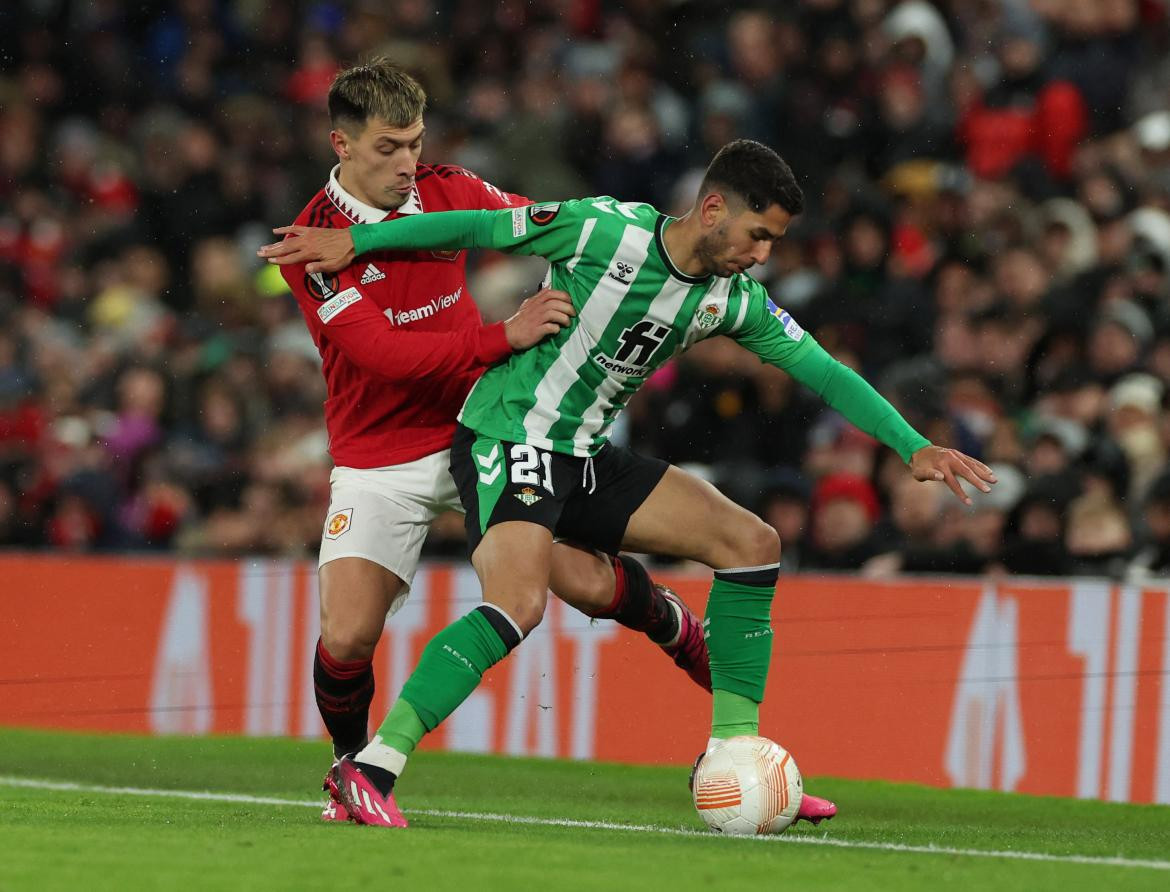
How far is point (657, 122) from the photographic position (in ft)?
44.4

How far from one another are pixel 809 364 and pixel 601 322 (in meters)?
0.73

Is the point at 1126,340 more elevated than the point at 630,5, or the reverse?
the point at 630,5

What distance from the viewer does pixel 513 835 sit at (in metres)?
5.88

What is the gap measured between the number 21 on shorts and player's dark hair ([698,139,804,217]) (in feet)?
3.19

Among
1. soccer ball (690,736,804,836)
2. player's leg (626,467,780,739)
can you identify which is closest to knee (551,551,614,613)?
player's leg (626,467,780,739)

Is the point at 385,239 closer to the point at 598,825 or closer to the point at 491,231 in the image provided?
the point at 491,231

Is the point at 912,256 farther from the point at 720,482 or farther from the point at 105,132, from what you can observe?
the point at 105,132

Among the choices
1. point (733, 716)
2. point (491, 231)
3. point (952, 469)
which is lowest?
point (733, 716)

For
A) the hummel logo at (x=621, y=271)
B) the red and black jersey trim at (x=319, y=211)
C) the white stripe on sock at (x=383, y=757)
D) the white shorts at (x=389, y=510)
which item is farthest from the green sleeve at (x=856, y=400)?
the white stripe on sock at (x=383, y=757)

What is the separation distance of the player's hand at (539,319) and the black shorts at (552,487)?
333mm

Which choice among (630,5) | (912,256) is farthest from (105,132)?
(912,256)

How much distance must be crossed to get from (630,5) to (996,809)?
867 cm

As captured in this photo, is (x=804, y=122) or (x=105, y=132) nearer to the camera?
(x=804, y=122)

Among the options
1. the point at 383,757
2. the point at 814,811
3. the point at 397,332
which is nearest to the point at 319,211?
the point at 397,332
